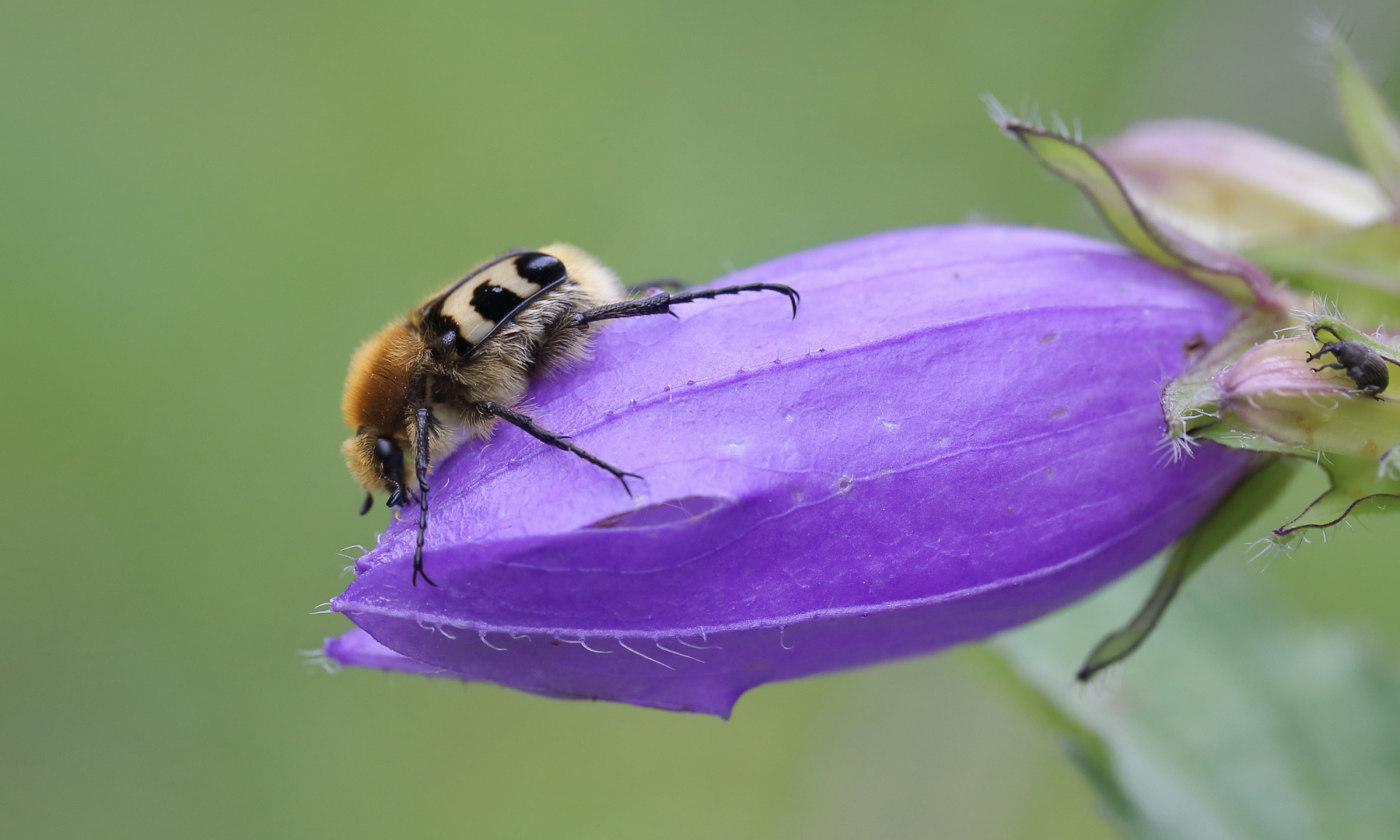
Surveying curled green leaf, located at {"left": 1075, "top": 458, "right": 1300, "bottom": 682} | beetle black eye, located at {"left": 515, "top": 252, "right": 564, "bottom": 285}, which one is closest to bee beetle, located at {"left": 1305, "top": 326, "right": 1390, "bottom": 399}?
curled green leaf, located at {"left": 1075, "top": 458, "right": 1300, "bottom": 682}


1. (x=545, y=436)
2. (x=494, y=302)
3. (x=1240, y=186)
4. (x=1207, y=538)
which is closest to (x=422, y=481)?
(x=545, y=436)

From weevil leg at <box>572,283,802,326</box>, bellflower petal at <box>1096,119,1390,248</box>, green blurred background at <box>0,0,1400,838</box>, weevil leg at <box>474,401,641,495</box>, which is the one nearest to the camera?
weevil leg at <box>474,401,641,495</box>

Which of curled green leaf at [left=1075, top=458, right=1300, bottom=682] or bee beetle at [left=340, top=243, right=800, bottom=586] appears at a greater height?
bee beetle at [left=340, top=243, right=800, bottom=586]

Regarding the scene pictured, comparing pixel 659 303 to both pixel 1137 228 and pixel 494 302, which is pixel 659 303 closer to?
pixel 494 302

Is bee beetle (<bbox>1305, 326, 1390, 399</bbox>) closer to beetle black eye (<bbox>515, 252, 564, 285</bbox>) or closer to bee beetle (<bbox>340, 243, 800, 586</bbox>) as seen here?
bee beetle (<bbox>340, 243, 800, 586</bbox>)

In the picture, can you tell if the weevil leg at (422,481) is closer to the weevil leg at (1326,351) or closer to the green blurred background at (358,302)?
the weevil leg at (1326,351)

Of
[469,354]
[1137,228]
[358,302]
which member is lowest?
[358,302]

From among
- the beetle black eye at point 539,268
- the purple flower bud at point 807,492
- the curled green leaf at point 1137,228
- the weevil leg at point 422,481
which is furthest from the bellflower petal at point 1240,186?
the weevil leg at point 422,481
